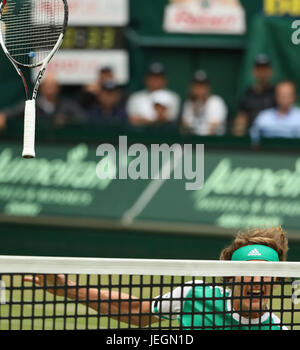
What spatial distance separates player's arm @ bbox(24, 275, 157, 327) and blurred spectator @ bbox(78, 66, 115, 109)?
867 cm

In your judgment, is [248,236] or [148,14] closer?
[248,236]

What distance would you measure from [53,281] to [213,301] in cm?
66

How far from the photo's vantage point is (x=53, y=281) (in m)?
3.95

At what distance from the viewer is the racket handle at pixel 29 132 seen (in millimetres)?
4801

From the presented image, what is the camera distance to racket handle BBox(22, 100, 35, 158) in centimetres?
480

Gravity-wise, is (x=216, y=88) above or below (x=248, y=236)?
below

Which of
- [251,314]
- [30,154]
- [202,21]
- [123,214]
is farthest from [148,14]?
[251,314]

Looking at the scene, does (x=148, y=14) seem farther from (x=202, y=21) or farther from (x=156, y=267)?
(x=156, y=267)

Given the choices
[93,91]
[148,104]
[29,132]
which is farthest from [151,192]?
[29,132]

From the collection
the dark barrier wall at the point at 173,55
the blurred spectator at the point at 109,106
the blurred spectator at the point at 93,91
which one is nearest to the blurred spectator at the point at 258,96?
the blurred spectator at the point at 109,106

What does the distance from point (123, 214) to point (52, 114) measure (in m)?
1.68

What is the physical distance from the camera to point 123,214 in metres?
11.3

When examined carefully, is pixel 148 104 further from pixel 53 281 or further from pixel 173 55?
pixel 53 281
